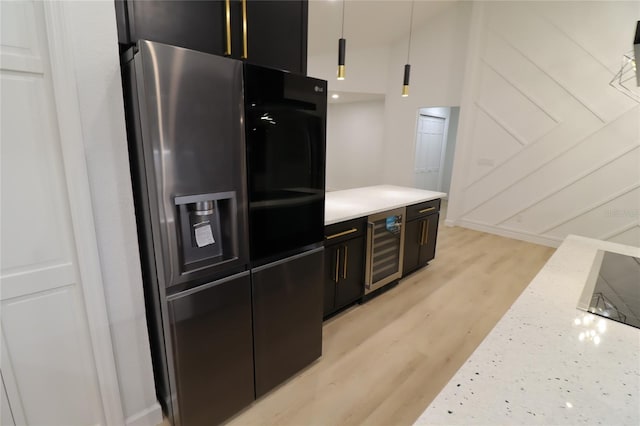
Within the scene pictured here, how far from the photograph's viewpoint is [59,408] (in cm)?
137

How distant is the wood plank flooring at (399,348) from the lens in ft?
5.74

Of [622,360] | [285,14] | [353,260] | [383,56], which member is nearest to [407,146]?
[383,56]

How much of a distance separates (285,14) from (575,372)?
1979 millimetres

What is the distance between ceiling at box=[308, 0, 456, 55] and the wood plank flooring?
3.69 metres

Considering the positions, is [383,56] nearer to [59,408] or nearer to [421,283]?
[421,283]

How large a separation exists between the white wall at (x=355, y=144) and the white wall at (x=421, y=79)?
111 centimetres

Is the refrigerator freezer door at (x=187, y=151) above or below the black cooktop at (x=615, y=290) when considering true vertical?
above

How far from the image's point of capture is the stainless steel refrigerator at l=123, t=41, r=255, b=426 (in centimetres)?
118

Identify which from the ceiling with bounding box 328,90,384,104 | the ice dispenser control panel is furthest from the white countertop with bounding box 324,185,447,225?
the ceiling with bounding box 328,90,384,104

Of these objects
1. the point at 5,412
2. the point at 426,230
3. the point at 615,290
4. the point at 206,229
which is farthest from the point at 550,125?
the point at 5,412

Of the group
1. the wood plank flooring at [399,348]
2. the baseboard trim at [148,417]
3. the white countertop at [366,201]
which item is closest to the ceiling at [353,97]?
the white countertop at [366,201]

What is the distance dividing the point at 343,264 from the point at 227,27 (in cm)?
172

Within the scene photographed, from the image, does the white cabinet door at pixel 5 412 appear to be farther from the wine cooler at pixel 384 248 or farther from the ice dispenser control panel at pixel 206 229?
the wine cooler at pixel 384 248

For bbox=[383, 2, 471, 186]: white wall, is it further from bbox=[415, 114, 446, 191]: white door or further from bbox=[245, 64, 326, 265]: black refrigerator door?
bbox=[245, 64, 326, 265]: black refrigerator door
